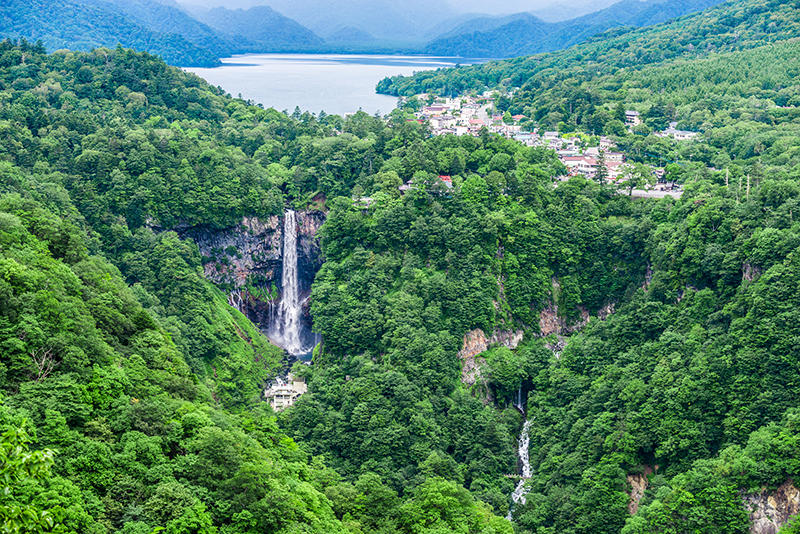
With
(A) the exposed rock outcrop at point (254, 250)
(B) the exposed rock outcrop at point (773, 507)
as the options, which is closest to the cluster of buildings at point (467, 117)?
(A) the exposed rock outcrop at point (254, 250)

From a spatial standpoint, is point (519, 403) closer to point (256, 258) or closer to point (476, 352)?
point (476, 352)

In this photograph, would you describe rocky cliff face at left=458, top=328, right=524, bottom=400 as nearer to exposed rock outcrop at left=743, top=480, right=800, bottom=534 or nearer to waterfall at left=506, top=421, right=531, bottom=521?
waterfall at left=506, top=421, right=531, bottom=521

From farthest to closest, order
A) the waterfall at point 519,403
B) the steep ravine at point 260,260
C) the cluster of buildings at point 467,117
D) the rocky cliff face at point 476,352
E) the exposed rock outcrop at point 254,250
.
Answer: the cluster of buildings at point 467,117 < the steep ravine at point 260,260 < the exposed rock outcrop at point 254,250 < the waterfall at point 519,403 < the rocky cliff face at point 476,352

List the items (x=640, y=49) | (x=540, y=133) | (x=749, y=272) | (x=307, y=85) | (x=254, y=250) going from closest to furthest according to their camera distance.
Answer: (x=749, y=272), (x=254, y=250), (x=540, y=133), (x=640, y=49), (x=307, y=85)

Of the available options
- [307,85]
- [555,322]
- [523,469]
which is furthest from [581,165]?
[307,85]

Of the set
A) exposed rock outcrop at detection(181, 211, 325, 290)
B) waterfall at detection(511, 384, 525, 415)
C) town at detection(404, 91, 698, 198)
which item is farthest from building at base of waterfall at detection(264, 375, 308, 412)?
town at detection(404, 91, 698, 198)

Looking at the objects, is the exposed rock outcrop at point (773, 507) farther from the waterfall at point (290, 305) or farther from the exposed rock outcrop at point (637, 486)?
the waterfall at point (290, 305)

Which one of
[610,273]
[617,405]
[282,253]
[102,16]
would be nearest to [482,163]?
[610,273]
